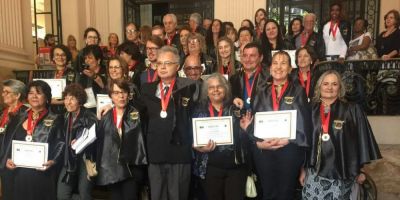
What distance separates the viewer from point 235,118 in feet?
10.9

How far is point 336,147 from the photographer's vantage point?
3.13 metres

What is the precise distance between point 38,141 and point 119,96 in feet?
3.11

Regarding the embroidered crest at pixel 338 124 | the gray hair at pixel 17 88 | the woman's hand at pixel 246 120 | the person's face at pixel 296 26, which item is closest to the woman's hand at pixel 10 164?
the gray hair at pixel 17 88

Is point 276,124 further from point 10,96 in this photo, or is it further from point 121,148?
point 10,96

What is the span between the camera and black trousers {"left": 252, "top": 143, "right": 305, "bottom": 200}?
10.5 ft

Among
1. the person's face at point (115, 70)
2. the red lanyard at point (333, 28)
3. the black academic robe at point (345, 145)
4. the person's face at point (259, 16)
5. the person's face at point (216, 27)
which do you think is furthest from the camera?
the person's face at point (259, 16)

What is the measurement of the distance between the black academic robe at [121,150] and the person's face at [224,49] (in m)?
1.51


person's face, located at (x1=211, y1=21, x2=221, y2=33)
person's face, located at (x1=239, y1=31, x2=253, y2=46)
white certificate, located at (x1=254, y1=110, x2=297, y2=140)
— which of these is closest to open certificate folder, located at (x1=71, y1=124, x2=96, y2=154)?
white certificate, located at (x1=254, y1=110, x2=297, y2=140)

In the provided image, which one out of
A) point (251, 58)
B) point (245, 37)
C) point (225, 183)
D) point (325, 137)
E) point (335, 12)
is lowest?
point (225, 183)

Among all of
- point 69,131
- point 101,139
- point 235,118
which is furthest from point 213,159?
point 69,131

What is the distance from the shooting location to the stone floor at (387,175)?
422 centimetres

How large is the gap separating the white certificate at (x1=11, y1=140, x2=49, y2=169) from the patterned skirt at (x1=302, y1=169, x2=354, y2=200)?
2469 mm

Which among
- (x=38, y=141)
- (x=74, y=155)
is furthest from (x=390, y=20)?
(x=38, y=141)

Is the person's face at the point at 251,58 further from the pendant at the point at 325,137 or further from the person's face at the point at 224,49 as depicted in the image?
the pendant at the point at 325,137
